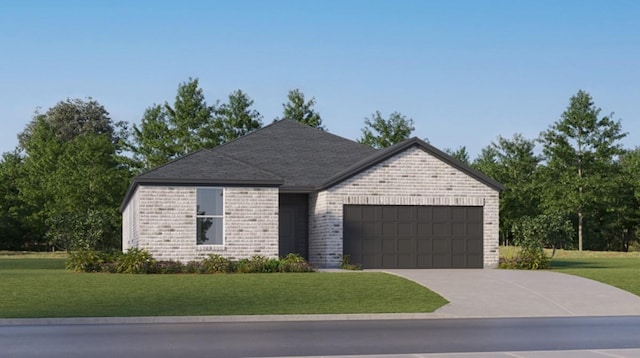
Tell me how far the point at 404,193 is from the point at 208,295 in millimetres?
12614

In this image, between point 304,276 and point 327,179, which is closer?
point 304,276

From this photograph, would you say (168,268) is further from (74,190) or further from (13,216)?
(13,216)

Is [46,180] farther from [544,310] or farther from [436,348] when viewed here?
[436,348]

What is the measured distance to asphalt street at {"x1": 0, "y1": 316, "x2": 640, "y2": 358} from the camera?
14.3 metres

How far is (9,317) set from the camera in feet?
66.3

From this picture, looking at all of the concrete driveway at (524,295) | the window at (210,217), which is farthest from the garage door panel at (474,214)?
the window at (210,217)

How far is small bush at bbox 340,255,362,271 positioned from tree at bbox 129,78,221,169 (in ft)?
92.9

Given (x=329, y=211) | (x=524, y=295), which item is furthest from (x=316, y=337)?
(x=329, y=211)

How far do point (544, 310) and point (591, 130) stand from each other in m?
44.6

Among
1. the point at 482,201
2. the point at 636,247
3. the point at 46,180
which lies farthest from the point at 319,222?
the point at 636,247

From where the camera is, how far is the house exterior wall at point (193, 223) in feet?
106

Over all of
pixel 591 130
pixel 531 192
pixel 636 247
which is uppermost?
pixel 591 130

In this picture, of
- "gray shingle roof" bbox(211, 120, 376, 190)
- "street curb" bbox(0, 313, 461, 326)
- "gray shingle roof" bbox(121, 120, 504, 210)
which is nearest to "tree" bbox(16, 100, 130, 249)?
"gray shingle roof" bbox(121, 120, 504, 210)

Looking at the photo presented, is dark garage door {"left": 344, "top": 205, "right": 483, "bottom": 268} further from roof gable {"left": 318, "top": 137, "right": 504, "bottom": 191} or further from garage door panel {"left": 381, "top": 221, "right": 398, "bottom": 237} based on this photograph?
roof gable {"left": 318, "top": 137, "right": 504, "bottom": 191}
